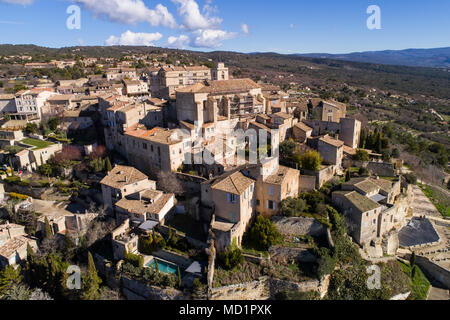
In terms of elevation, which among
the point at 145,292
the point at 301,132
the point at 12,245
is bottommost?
the point at 145,292

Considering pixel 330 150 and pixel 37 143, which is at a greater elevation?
pixel 37 143

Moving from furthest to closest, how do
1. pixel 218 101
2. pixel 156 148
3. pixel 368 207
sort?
pixel 218 101
pixel 156 148
pixel 368 207

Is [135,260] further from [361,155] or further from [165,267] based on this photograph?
[361,155]

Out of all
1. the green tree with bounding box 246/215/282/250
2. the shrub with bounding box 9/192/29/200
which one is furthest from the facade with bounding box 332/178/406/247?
the shrub with bounding box 9/192/29/200

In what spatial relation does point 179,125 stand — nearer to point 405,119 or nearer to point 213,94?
point 213,94

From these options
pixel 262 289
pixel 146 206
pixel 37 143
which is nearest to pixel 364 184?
pixel 262 289

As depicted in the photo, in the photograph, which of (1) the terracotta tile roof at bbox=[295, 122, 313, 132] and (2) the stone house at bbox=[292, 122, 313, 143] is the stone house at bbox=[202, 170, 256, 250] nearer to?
(2) the stone house at bbox=[292, 122, 313, 143]
